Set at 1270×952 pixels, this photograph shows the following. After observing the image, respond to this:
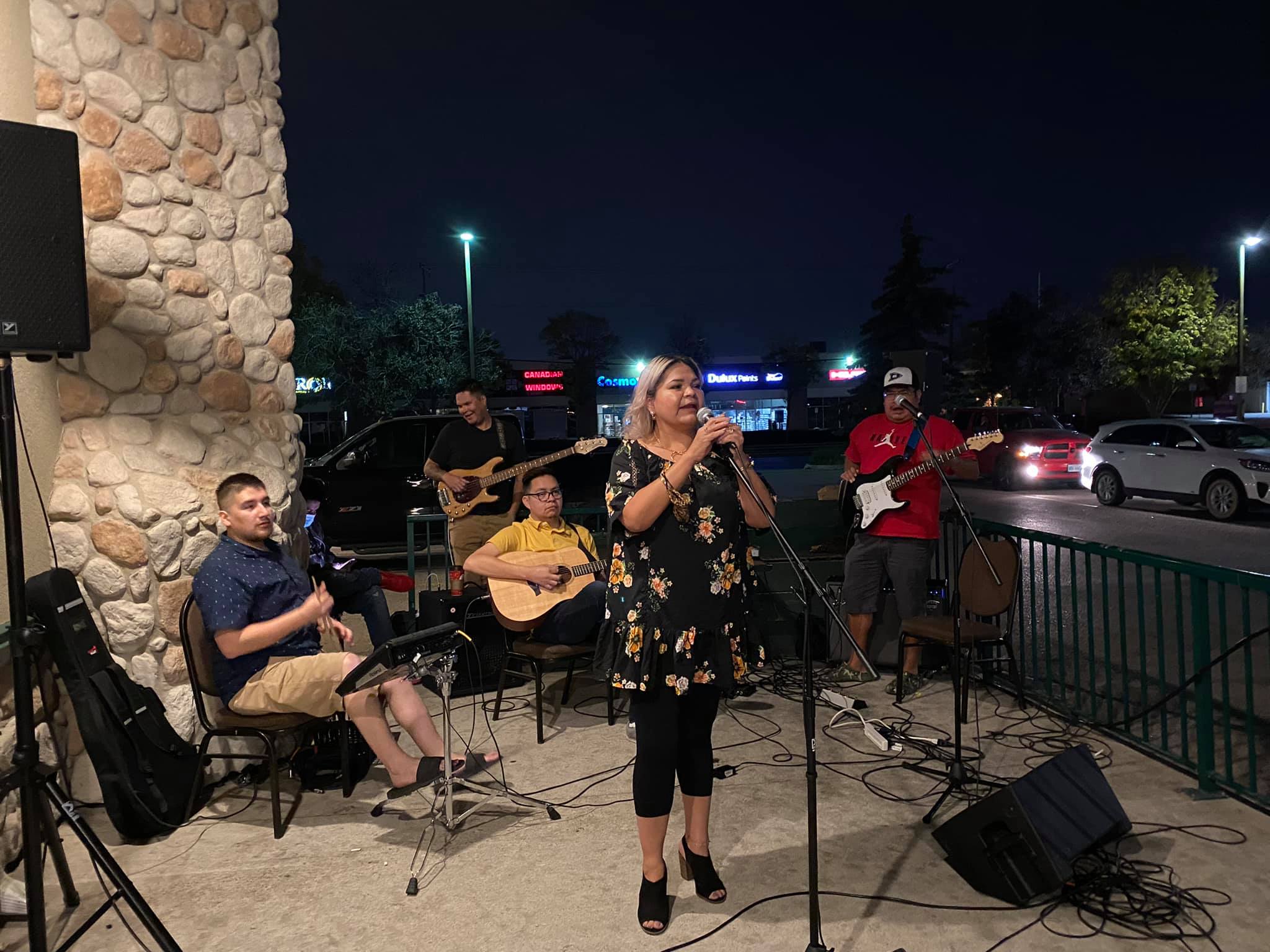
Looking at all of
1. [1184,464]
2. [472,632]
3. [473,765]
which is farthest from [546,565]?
[1184,464]

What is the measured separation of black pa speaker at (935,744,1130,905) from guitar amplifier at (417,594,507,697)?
3.19m

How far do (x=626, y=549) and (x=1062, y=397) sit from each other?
149 ft

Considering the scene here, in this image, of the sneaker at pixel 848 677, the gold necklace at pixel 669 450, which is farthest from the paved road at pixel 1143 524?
the gold necklace at pixel 669 450

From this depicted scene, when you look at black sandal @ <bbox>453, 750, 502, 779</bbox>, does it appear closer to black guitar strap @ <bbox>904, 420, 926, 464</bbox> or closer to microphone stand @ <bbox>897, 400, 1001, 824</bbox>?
microphone stand @ <bbox>897, 400, 1001, 824</bbox>

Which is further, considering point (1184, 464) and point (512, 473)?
point (1184, 464)

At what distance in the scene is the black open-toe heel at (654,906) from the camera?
3.07 m

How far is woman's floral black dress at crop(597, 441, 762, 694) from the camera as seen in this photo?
3025mm

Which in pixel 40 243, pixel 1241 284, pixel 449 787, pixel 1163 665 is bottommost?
pixel 449 787

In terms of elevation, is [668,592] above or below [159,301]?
below

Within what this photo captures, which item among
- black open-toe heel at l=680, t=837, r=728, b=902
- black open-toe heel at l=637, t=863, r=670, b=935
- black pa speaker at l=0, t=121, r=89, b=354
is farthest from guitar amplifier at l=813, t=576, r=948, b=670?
black pa speaker at l=0, t=121, r=89, b=354

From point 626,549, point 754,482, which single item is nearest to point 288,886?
point 626,549

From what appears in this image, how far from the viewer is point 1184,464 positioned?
1398 centimetres

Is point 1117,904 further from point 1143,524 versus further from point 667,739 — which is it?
point 1143,524

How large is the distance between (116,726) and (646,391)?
257cm
